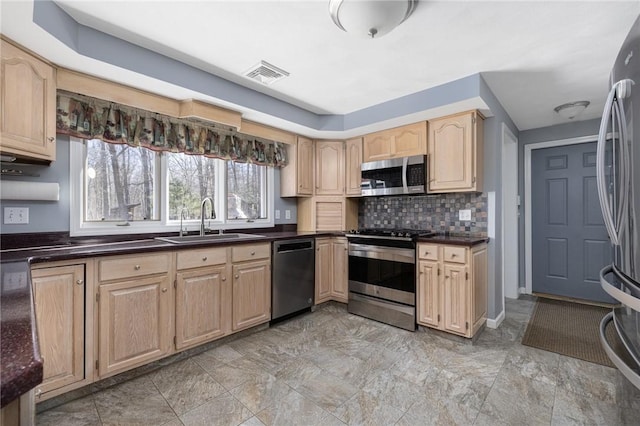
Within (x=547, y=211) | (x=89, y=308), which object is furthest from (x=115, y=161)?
(x=547, y=211)

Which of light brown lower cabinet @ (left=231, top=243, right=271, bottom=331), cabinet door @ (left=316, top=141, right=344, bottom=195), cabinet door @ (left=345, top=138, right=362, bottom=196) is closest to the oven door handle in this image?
cabinet door @ (left=345, top=138, right=362, bottom=196)

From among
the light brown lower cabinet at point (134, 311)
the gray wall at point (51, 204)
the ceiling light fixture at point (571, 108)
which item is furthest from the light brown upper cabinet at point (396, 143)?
the gray wall at point (51, 204)

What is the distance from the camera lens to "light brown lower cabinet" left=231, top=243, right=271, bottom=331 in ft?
8.50

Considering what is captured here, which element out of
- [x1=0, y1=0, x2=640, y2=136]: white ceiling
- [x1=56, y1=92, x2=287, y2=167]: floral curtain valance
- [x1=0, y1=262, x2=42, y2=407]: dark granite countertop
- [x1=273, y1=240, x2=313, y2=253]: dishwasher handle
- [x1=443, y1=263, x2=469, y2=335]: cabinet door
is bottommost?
[x1=443, y1=263, x2=469, y2=335]: cabinet door

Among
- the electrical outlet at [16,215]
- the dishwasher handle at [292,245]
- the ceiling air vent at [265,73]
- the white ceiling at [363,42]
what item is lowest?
the dishwasher handle at [292,245]

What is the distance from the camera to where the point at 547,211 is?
389 cm

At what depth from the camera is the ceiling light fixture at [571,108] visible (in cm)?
306

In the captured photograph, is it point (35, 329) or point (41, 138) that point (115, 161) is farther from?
point (35, 329)

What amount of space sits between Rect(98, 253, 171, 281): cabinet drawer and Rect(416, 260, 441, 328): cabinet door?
2.23m

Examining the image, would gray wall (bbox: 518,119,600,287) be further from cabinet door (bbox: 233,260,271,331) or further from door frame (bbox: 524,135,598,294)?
cabinet door (bbox: 233,260,271,331)

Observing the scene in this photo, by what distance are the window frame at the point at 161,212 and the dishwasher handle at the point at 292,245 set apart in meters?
0.66

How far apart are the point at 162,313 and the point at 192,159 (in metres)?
1.57

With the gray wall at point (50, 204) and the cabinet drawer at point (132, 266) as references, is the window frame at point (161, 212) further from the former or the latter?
the cabinet drawer at point (132, 266)

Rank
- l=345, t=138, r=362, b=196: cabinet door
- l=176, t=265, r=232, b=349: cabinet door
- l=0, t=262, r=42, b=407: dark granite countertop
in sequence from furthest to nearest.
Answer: l=345, t=138, r=362, b=196: cabinet door, l=176, t=265, r=232, b=349: cabinet door, l=0, t=262, r=42, b=407: dark granite countertop
